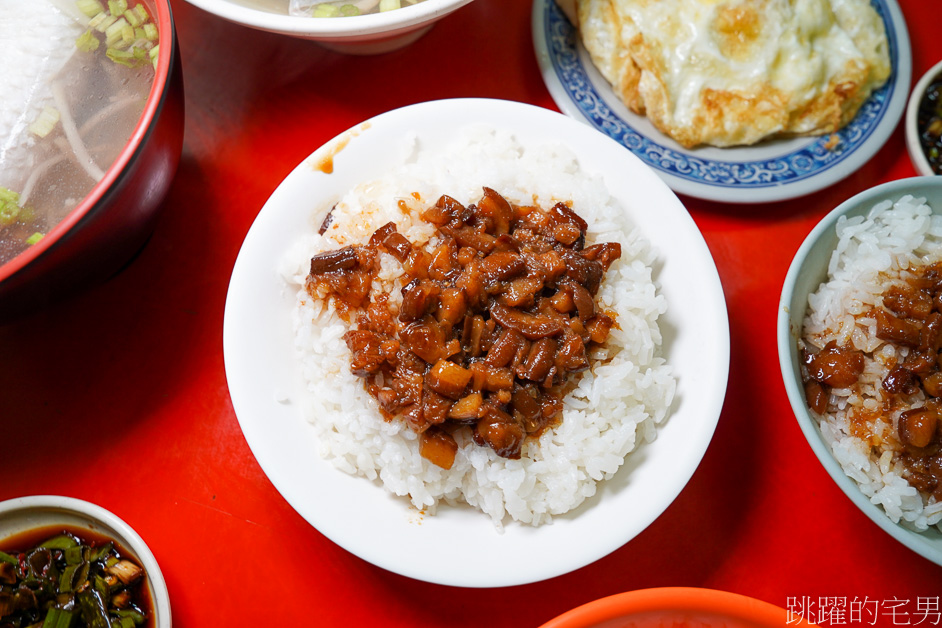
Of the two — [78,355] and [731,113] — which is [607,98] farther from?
[78,355]

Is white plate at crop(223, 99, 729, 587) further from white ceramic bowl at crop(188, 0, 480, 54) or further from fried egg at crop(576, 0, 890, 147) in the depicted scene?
fried egg at crop(576, 0, 890, 147)

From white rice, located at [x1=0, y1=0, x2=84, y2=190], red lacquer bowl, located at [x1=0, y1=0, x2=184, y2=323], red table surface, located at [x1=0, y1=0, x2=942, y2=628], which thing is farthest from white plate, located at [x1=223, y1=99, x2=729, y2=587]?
white rice, located at [x1=0, y1=0, x2=84, y2=190]

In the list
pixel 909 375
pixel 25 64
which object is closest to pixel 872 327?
pixel 909 375

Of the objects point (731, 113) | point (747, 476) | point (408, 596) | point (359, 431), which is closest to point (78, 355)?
point (359, 431)

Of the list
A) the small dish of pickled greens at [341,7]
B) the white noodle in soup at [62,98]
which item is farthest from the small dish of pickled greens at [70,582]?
the small dish of pickled greens at [341,7]

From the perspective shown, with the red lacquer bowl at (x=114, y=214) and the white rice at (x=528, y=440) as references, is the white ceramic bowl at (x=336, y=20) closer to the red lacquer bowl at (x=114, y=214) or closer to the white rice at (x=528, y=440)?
the red lacquer bowl at (x=114, y=214)

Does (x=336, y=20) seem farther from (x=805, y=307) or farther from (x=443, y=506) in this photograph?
(x=805, y=307)
